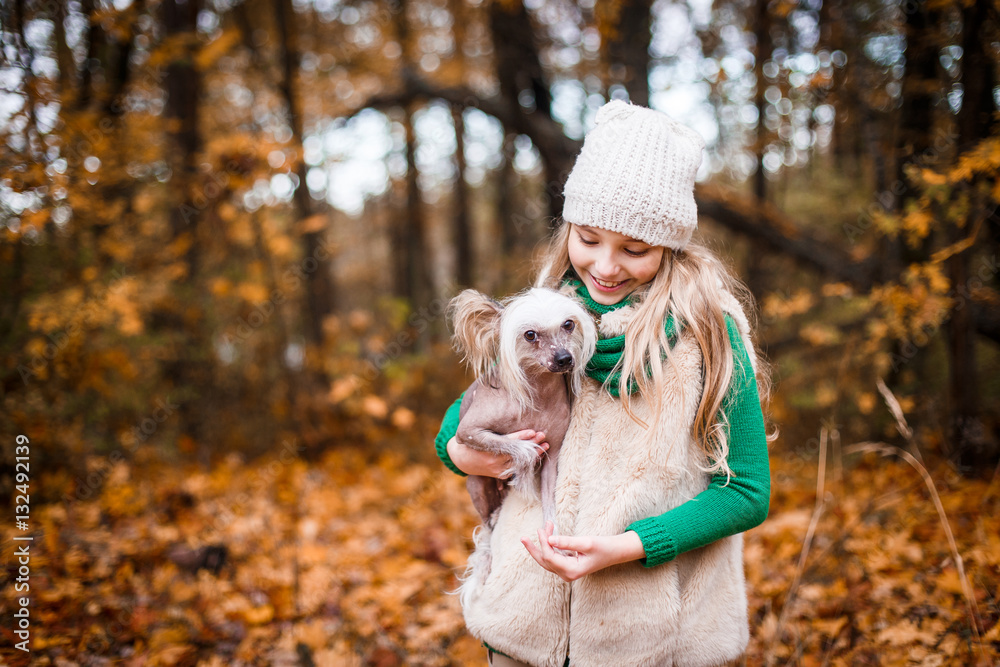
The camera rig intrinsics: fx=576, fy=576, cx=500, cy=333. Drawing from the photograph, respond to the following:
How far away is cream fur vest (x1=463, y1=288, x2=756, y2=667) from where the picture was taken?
63.4 inches

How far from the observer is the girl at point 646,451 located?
62.9 inches

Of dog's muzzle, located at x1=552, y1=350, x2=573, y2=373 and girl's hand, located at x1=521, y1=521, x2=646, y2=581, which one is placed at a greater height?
dog's muzzle, located at x1=552, y1=350, x2=573, y2=373

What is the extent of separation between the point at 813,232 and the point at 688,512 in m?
5.45

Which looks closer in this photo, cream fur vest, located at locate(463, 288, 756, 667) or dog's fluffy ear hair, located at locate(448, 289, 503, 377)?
cream fur vest, located at locate(463, 288, 756, 667)

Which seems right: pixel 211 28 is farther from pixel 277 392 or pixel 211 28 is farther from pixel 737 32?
pixel 737 32

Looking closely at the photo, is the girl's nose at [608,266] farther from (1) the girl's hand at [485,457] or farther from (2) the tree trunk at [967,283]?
(2) the tree trunk at [967,283]

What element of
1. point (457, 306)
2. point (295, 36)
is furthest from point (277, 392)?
point (457, 306)

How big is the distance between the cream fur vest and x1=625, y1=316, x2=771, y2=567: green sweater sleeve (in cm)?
8

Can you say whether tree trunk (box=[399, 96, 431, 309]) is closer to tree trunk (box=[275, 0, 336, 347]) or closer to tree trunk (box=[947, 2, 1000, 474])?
tree trunk (box=[275, 0, 336, 347])

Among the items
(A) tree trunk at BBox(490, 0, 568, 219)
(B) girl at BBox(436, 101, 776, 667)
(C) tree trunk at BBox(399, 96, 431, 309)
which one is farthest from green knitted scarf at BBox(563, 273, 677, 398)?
(C) tree trunk at BBox(399, 96, 431, 309)

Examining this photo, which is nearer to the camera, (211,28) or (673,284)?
(673,284)

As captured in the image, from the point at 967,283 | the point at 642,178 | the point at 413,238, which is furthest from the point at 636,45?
the point at 413,238

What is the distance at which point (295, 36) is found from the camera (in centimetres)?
711

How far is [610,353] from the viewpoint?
1698 millimetres
